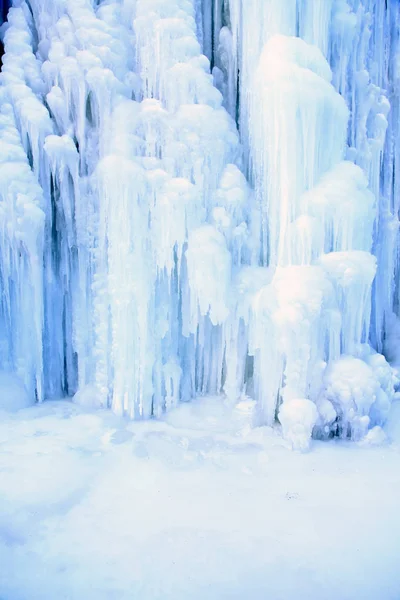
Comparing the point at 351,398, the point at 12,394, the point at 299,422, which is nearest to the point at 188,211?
the point at 299,422

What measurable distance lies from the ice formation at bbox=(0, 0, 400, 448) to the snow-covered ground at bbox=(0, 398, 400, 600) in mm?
569

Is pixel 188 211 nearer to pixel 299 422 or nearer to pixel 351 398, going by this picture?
pixel 299 422

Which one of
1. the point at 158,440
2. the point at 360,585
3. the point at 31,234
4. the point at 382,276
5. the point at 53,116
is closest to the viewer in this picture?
the point at 360,585

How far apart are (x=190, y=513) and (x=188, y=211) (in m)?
3.56

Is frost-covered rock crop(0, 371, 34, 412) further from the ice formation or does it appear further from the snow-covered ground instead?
the snow-covered ground

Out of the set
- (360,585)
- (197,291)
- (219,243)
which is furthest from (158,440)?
(360,585)

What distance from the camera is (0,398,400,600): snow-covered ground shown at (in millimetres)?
3695

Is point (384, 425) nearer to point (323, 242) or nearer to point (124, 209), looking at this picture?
point (323, 242)

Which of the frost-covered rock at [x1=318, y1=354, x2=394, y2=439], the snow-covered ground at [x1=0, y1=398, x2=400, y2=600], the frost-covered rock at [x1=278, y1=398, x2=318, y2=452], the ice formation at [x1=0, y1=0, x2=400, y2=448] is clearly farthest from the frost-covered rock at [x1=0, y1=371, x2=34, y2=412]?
the frost-covered rock at [x1=318, y1=354, x2=394, y2=439]

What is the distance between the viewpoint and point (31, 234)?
6488 millimetres

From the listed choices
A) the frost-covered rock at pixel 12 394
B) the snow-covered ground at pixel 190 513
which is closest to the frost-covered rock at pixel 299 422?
the snow-covered ground at pixel 190 513

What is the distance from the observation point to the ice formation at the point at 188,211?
20.1 feet

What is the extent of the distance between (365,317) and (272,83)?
10.4 ft

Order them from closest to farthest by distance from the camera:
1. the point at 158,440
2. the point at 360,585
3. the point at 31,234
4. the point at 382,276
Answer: the point at 360,585 → the point at 158,440 → the point at 31,234 → the point at 382,276
